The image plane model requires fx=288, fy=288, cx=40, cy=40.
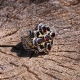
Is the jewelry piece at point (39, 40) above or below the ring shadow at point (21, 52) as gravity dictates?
above

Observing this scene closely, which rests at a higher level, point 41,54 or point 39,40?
point 39,40

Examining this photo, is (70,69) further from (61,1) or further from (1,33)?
(61,1)

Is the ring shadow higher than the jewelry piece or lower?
lower

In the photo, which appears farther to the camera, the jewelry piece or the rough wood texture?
the jewelry piece

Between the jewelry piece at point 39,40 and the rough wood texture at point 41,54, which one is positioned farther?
the jewelry piece at point 39,40

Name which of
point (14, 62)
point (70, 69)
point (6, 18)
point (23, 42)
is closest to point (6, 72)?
point (14, 62)

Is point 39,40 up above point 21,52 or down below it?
above

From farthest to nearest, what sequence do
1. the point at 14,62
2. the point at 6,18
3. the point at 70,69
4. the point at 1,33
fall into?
1. the point at 6,18
2. the point at 1,33
3. the point at 14,62
4. the point at 70,69

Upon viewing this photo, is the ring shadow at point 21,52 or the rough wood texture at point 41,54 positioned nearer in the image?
the rough wood texture at point 41,54
